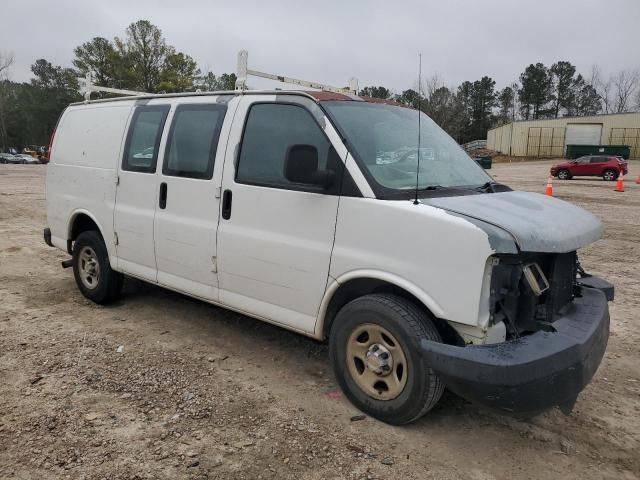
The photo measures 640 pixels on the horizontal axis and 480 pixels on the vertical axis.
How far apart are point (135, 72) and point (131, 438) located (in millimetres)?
55693

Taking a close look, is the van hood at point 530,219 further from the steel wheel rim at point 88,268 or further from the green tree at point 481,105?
the green tree at point 481,105

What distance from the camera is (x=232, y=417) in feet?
10.9

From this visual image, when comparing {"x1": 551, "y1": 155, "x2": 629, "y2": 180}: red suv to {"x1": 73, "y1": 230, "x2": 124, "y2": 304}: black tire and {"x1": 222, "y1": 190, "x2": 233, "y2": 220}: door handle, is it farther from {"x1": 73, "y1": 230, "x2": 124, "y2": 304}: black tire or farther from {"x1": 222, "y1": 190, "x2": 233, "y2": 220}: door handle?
{"x1": 222, "y1": 190, "x2": 233, "y2": 220}: door handle

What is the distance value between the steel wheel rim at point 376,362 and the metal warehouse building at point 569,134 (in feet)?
187

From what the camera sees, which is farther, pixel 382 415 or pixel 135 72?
pixel 135 72

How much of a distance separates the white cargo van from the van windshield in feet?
0.05

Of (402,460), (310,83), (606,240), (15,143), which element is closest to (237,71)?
(310,83)


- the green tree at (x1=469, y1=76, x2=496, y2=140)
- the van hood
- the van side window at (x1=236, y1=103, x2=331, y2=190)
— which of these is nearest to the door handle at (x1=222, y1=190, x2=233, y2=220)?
the van side window at (x1=236, y1=103, x2=331, y2=190)

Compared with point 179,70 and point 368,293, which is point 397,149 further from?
point 179,70

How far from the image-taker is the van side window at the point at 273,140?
3564 millimetres

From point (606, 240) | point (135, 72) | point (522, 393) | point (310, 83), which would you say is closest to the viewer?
point (522, 393)

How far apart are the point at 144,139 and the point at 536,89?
9073cm

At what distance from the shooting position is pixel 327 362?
4219 millimetres

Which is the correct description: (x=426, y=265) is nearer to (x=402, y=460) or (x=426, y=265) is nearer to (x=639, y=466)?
(x=402, y=460)
